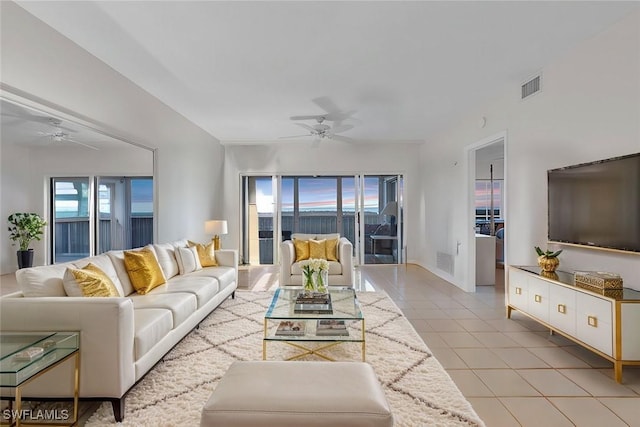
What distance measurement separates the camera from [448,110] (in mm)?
5449

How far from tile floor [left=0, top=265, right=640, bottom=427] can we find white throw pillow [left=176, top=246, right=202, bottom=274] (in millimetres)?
1908

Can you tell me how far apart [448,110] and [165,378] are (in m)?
5.06

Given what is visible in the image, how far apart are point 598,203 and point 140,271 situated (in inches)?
162

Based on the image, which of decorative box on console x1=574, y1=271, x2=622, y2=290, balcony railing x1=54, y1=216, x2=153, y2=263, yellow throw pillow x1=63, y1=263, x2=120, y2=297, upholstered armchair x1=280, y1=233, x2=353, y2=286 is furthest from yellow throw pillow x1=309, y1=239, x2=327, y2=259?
decorative box on console x1=574, y1=271, x2=622, y2=290

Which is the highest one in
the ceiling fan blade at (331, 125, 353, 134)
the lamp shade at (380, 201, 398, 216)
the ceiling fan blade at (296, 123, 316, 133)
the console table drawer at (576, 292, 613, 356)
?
the ceiling fan blade at (331, 125, 353, 134)

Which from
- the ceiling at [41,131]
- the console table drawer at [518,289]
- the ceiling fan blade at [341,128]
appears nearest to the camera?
the ceiling at [41,131]

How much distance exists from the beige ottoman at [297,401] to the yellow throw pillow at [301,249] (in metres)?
3.65

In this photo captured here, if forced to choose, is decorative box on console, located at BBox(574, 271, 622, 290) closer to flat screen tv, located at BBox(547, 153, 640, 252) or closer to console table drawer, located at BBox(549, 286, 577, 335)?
console table drawer, located at BBox(549, 286, 577, 335)

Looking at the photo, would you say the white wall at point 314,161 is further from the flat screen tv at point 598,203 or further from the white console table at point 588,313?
the white console table at point 588,313

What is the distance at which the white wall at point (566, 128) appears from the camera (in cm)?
280

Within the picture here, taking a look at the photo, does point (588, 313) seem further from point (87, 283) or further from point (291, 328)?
point (87, 283)

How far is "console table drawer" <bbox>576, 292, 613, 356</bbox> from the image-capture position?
2.51 m

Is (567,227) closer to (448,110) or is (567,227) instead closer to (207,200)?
(448,110)

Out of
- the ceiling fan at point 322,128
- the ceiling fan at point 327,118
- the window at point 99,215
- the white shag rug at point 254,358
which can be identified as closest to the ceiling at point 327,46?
the ceiling fan at point 327,118
